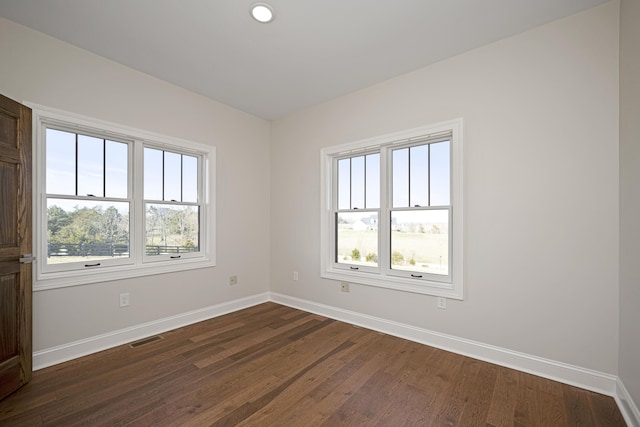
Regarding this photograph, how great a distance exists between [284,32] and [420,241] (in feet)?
8.12

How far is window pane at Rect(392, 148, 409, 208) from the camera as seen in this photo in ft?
10.6

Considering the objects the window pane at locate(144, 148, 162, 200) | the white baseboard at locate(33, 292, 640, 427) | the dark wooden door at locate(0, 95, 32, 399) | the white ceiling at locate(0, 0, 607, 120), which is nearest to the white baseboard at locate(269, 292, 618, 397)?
the white baseboard at locate(33, 292, 640, 427)

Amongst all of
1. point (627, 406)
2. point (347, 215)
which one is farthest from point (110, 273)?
point (627, 406)

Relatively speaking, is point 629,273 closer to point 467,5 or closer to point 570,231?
point 570,231

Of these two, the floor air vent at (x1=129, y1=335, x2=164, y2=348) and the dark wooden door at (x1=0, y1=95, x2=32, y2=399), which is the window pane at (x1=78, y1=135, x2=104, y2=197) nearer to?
the dark wooden door at (x1=0, y1=95, x2=32, y2=399)

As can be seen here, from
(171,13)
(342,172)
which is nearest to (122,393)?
(171,13)

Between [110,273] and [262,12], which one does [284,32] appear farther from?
[110,273]

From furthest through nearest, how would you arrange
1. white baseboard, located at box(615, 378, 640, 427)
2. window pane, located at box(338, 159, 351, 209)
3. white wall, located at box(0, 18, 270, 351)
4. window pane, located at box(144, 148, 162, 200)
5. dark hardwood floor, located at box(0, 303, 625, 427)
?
window pane, located at box(338, 159, 351, 209) < window pane, located at box(144, 148, 162, 200) < white wall, located at box(0, 18, 270, 351) < dark hardwood floor, located at box(0, 303, 625, 427) < white baseboard, located at box(615, 378, 640, 427)

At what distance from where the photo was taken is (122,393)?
2.05 m

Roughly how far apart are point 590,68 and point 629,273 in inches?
60.9

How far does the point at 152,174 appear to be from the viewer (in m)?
3.29

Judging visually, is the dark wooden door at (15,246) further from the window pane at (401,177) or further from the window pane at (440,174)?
the window pane at (440,174)

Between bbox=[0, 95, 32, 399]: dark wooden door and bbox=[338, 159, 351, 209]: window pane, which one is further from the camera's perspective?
bbox=[338, 159, 351, 209]: window pane

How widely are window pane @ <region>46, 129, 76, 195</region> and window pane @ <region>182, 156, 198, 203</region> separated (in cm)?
109
